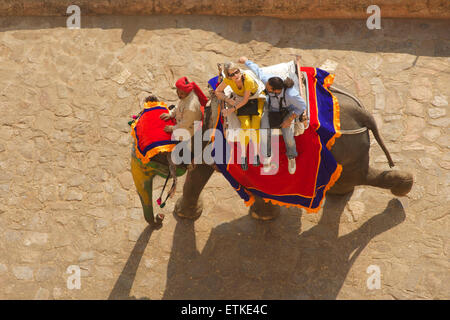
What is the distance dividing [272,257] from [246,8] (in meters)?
4.54

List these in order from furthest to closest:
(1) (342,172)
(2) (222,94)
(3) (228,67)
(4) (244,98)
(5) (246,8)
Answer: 1. (5) (246,8)
2. (1) (342,172)
3. (2) (222,94)
4. (4) (244,98)
5. (3) (228,67)

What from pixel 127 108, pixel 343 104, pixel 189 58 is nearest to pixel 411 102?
pixel 343 104

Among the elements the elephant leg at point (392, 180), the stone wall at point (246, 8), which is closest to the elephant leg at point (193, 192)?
the elephant leg at point (392, 180)

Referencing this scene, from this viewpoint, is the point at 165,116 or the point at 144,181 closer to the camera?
the point at 165,116

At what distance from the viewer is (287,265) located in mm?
8633

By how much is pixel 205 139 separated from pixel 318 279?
252cm

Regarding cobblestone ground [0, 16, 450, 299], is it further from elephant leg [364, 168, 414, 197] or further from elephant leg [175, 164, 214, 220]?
elephant leg [364, 168, 414, 197]

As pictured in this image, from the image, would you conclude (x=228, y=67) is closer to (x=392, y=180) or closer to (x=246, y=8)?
(x=392, y=180)

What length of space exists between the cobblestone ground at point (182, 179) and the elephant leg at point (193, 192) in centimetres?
17

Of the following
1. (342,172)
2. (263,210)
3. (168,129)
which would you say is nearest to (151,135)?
(168,129)

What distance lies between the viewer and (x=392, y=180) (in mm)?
8656

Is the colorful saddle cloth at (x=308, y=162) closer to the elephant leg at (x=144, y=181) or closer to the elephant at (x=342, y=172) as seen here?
the elephant at (x=342, y=172)

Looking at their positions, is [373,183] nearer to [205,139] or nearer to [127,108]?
[205,139]

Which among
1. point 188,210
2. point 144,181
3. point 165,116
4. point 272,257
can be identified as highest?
point 165,116
